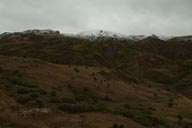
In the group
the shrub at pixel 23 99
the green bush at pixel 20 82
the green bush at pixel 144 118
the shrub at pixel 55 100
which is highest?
the green bush at pixel 20 82

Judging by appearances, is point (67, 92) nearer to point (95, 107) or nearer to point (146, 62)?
point (95, 107)

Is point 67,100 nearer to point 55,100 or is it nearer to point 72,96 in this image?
point 55,100

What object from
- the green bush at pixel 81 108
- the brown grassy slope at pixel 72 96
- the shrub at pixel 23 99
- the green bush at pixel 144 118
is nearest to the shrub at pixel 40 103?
the brown grassy slope at pixel 72 96

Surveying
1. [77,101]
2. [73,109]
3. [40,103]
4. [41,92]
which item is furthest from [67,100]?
[40,103]

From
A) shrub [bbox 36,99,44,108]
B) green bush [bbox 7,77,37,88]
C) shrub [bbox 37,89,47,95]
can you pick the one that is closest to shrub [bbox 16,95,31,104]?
shrub [bbox 36,99,44,108]

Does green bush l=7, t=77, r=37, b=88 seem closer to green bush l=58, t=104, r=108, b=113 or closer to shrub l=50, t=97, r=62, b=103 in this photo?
shrub l=50, t=97, r=62, b=103

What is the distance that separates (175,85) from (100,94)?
138ft

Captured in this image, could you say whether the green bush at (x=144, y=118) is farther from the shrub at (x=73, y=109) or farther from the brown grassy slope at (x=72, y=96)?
the shrub at (x=73, y=109)

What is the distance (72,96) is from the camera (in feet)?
117

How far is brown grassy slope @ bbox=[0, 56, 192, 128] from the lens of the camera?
25531mm

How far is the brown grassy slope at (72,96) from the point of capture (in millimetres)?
25531

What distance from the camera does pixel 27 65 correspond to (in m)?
46.6

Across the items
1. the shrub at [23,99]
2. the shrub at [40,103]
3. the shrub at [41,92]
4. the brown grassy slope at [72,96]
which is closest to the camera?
the brown grassy slope at [72,96]

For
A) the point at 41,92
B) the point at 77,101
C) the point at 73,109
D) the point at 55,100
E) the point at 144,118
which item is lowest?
the point at 144,118
